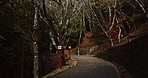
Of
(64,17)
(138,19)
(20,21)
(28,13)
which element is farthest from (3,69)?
(138,19)

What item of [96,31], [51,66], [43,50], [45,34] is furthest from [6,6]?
[96,31]

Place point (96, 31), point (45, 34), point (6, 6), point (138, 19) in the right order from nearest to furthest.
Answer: point (6, 6), point (45, 34), point (138, 19), point (96, 31)

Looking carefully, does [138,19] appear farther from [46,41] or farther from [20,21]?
[20,21]

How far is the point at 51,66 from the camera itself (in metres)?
20.7

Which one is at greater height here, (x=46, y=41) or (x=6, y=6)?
(x=6, y=6)

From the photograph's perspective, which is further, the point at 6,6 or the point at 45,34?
the point at 45,34

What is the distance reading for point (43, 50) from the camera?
1566cm

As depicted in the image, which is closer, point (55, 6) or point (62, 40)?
point (62, 40)

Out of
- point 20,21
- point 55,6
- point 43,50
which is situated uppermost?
point 55,6

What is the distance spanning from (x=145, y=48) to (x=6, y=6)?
1315 centimetres

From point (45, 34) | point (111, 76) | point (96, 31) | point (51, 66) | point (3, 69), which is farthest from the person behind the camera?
point (96, 31)

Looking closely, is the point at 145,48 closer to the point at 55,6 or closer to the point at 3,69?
the point at 55,6

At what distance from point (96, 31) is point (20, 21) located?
2737cm

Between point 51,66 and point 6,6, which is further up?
point 6,6
